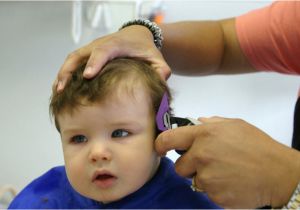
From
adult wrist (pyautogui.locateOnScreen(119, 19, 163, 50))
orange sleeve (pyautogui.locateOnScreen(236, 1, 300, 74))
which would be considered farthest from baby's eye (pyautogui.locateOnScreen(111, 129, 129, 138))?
orange sleeve (pyautogui.locateOnScreen(236, 1, 300, 74))

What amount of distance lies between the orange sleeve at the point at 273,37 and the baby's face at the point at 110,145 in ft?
1.57

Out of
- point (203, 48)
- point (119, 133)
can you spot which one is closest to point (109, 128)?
point (119, 133)

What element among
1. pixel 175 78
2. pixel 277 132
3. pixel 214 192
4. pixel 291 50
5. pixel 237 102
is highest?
pixel 291 50

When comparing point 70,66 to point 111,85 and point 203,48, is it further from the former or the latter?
point 203,48

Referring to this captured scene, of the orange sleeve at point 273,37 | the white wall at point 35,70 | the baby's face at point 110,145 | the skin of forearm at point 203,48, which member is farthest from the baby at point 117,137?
the white wall at point 35,70

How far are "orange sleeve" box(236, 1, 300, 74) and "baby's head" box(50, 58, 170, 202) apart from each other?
0.45 metres

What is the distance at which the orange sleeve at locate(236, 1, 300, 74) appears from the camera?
0.97m

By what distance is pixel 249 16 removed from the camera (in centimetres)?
108

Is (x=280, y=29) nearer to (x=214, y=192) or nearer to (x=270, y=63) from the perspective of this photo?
(x=270, y=63)

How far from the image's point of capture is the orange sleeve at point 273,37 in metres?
0.97

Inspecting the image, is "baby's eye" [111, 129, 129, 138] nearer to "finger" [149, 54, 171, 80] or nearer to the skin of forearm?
"finger" [149, 54, 171, 80]

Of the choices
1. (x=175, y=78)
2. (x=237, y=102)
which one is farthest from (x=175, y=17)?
(x=237, y=102)

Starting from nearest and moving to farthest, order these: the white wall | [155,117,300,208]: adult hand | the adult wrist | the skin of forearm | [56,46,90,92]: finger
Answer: [155,117,300,208]: adult hand
[56,46,90,92]: finger
the adult wrist
the skin of forearm
the white wall

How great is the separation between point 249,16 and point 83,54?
542 mm
